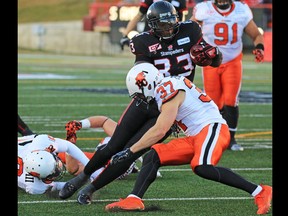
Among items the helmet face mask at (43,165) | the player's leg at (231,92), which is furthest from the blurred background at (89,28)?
the helmet face mask at (43,165)

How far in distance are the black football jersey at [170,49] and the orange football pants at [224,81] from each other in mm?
2302

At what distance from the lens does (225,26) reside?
375 inches

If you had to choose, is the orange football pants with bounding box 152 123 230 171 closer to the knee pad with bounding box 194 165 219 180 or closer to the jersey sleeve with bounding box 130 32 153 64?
the knee pad with bounding box 194 165 219 180

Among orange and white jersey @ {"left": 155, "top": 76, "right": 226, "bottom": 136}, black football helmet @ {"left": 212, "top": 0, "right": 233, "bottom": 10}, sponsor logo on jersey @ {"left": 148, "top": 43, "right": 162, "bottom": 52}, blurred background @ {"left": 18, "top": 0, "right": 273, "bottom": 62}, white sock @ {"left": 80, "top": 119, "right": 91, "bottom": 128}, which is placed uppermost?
black football helmet @ {"left": 212, "top": 0, "right": 233, "bottom": 10}

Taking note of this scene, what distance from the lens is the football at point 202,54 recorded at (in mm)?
6793

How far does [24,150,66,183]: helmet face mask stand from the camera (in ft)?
21.2

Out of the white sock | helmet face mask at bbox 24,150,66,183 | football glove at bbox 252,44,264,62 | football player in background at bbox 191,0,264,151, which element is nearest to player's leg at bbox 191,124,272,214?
helmet face mask at bbox 24,150,66,183

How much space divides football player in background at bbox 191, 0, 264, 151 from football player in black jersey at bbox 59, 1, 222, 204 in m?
2.22

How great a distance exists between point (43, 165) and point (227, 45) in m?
3.57

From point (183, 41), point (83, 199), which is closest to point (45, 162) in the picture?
point (83, 199)

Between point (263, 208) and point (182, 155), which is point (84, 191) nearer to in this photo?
point (182, 155)

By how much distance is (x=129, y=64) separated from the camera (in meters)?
24.5

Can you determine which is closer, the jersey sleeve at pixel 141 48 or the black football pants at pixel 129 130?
the black football pants at pixel 129 130

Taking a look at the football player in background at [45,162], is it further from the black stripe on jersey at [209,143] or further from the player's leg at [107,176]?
the black stripe on jersey at [209,143]
